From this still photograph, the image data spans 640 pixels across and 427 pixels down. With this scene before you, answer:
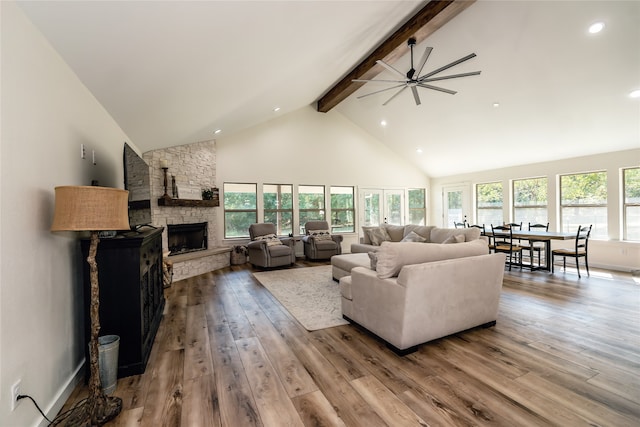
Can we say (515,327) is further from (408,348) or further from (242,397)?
(242,397)

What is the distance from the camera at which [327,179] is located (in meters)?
8.15

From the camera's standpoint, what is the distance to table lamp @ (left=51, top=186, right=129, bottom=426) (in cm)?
156

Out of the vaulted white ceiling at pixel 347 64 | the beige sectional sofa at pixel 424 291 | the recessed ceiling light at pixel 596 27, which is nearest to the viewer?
the vaulted white ceiling at pixel 347 64

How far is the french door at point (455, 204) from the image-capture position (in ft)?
28.7

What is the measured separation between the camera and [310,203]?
8008 millimetres

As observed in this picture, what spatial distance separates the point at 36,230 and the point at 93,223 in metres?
0.35

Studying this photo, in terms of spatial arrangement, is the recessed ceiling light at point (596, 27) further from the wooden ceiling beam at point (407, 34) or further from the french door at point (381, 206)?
the french door at point (381, 206)

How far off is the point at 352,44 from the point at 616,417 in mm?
4791

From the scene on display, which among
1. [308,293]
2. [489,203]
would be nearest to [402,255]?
[308,293]

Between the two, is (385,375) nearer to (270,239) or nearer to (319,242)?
(270,239)

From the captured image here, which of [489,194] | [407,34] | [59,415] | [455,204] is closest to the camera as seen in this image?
[59,415]

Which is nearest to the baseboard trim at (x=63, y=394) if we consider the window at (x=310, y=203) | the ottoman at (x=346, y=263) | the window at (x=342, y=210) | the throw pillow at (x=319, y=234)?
the ottoman at (x=346, y=263)

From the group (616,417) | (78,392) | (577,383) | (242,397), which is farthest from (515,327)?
(78,392)

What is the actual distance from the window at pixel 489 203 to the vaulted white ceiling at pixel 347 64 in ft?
3.54
